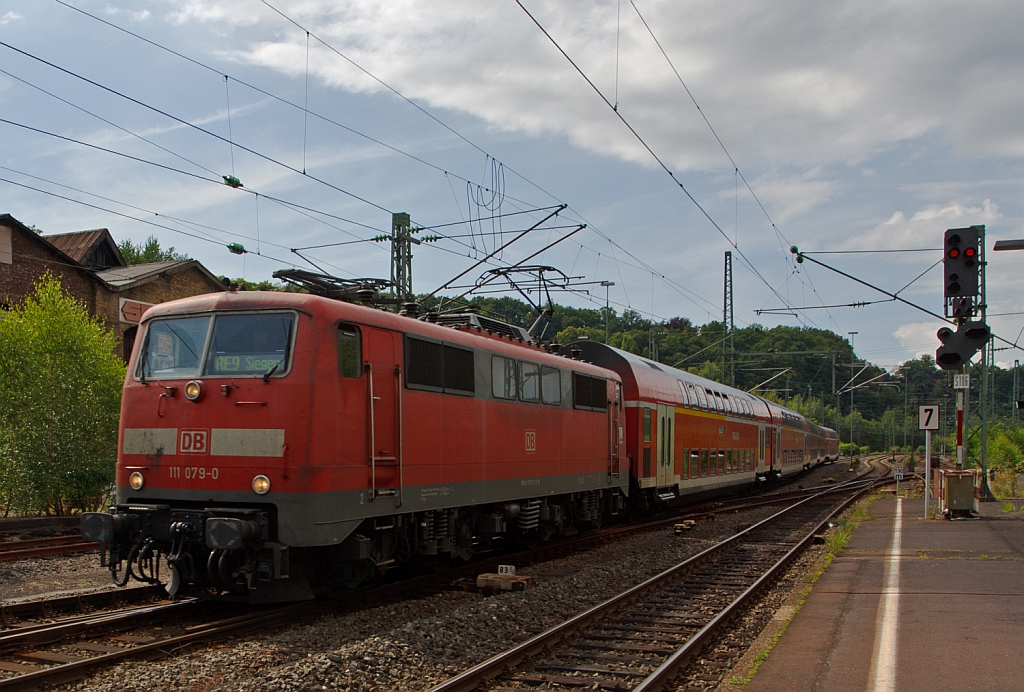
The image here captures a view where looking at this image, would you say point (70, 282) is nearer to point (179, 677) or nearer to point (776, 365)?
point (179, 677)

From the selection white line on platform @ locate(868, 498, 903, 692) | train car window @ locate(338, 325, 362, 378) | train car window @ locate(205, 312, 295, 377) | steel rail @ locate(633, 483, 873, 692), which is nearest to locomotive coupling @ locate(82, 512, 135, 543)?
train car window @ locate(205, 312, 295, 377)

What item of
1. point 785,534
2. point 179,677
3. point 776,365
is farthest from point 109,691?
point 776,365

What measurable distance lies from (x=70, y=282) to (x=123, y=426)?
77.7ft

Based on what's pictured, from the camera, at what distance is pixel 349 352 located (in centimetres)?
948

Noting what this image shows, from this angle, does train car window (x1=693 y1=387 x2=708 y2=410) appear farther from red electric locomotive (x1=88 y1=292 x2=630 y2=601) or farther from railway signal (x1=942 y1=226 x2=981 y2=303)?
red electric locomotive (x1=88 y1=292 x2=630 y2=601)

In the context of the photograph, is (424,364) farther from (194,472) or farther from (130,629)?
(130,629)

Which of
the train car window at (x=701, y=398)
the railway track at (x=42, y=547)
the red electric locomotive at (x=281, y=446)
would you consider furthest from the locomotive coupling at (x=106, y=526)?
the train car window at (x=701, y=398)

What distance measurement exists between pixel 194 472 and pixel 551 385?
694 centimetres

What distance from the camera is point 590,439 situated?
16.6 metres

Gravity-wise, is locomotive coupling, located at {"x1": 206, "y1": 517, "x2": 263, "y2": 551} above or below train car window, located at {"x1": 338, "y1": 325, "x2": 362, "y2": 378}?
below

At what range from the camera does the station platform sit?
6.95 m

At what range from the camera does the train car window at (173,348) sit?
946cm

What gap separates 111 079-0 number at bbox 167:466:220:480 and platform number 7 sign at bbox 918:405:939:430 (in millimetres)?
18567

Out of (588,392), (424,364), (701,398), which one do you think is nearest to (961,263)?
(588,392)
